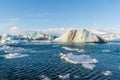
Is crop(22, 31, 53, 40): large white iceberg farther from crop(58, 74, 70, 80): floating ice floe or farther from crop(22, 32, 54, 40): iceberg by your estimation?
crop(58, 74, 70, 80): floating ice floe

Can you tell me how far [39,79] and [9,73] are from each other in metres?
4.49

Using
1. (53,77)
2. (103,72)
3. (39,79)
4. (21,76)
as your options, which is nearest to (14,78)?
(21,76)

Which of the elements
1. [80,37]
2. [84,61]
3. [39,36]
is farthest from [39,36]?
[84,61]

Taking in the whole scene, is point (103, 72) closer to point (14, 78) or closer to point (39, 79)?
point (39, 79)

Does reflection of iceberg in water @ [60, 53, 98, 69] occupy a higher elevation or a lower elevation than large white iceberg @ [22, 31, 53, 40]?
lower

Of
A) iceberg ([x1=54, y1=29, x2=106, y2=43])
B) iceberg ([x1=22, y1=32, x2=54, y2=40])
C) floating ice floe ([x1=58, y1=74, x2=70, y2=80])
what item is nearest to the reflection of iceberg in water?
floating ice floe ([x1=58, y1=74, x2=70, y2=80])

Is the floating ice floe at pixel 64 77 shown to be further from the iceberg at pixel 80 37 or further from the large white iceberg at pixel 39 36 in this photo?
the large white iceberg at pixel 39 36

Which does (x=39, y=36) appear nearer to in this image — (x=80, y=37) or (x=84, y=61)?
(x=80, y=37)

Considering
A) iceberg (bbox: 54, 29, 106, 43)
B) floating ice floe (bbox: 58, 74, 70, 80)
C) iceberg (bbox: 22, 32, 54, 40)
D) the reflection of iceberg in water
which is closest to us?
floating ice floe (bbox: 58, 74, 70, 80)

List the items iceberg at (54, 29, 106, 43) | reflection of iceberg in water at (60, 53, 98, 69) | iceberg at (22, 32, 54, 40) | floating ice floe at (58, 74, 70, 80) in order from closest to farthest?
1. floating ice floe at (58, 74, 70, 80)
2. reflection of iceberg in water at (60, 53, 98, 69)
3. iceberg at (54, 29, 106, 43)
4. iceberg at (22, 32, 54, 40)

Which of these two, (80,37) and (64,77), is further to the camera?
(80,37)

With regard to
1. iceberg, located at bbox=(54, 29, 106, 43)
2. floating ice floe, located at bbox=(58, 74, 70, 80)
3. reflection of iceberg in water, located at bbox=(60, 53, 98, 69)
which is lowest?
floating ice floe, located at bbox=(58, 74, 70, 80)

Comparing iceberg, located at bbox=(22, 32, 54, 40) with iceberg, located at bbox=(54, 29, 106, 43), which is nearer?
iceberg, located at bbox=(54, 29, 106, 43)

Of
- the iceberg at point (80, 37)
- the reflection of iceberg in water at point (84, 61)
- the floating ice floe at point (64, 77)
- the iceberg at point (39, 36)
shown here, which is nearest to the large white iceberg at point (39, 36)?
the iceberg at point (39, 36)
